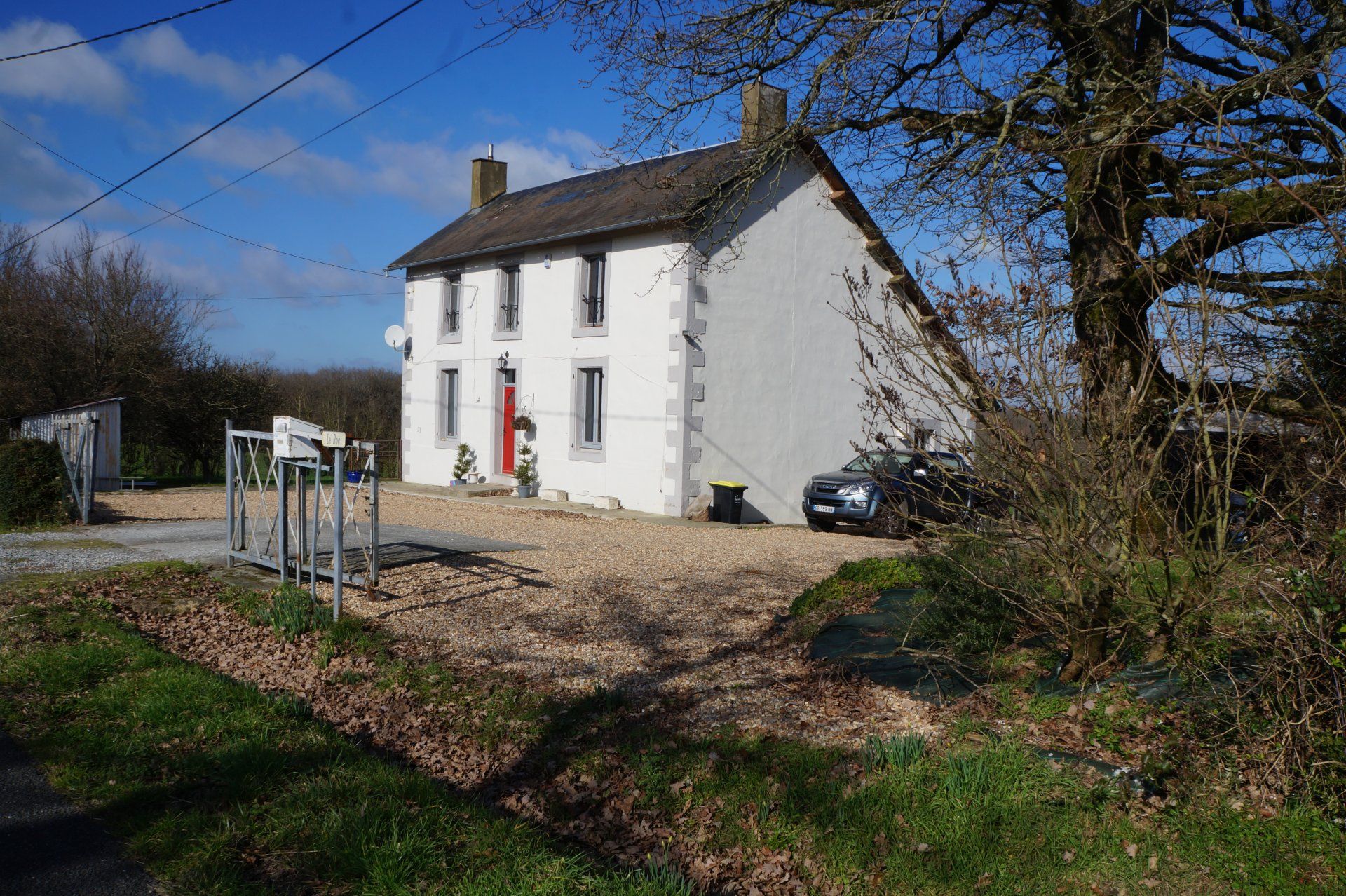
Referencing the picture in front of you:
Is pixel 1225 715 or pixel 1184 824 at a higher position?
pixel 1225 715

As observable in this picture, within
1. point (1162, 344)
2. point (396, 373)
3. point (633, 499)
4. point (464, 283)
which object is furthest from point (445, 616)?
point (396, 373)

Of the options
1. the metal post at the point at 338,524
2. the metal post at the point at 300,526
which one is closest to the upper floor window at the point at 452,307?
the metal post at the point at 300,526

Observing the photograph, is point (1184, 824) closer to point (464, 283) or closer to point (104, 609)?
point (104, 609)

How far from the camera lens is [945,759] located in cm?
425

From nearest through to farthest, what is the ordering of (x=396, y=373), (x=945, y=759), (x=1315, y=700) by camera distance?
(x=1315, y=700) → (x=945, y=759) → (x=396, y=373)

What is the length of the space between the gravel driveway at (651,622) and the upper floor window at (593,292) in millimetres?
6669

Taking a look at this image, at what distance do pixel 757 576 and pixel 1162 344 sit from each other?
19.8 feet

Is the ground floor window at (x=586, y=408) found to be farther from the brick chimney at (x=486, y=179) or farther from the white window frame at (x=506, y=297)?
the brick chimney at (x=486, y=179)

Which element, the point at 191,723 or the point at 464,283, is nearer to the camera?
the point at 191,723

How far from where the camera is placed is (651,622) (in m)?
7.70

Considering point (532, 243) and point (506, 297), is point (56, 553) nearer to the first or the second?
point (532, 243)

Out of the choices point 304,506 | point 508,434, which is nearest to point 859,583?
point 304,506

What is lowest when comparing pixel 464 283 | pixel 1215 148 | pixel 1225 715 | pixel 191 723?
pixel 191 723

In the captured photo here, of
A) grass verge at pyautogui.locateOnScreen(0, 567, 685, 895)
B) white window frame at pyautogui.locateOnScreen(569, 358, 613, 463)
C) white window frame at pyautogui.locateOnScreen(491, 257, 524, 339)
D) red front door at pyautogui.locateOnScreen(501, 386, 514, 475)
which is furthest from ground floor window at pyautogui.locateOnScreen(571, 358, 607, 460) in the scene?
grass verge at pyautogui.locateOnScreen(0, 567, 685, 895)
